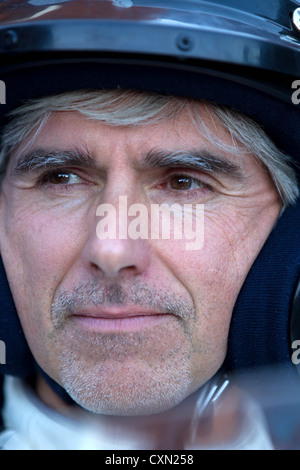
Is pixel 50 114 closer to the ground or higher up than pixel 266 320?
higher up

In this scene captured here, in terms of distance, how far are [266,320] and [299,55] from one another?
0.71 metres

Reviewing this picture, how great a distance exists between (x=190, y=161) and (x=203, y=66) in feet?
0.87

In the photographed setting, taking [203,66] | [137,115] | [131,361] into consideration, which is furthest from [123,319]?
[203,66]

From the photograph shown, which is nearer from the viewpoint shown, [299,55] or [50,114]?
[299,55]

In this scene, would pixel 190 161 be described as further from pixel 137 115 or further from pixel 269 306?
pixel 269 306

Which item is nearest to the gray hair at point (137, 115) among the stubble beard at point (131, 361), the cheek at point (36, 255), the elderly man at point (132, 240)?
the elderly man at point (132, 240)

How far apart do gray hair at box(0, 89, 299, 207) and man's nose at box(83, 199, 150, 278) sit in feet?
0.89

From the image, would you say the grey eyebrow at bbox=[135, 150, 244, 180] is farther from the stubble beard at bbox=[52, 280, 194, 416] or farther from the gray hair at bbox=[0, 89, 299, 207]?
the stubble beard at bbox=[52, 280, 194, 416]

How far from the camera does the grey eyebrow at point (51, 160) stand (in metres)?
1.61

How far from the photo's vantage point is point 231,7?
156cm

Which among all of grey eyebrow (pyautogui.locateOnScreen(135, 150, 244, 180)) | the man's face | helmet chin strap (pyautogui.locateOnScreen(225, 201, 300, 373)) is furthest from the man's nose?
helmet chin strap (pyautogui.locateOnScreen(225, 201, 300, 373))

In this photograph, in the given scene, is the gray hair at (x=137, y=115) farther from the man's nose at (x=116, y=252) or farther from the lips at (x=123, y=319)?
the lips at (x=123, y=319)
